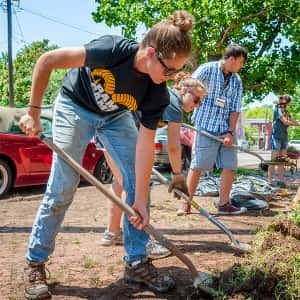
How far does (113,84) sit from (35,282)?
1.22m

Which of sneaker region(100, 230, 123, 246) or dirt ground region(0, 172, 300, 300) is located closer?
dirt ground region(0, 172, 300, 300)

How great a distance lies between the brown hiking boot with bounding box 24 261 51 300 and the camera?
2.30 m

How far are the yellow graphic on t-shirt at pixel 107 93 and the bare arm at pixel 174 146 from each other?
2.86 feet

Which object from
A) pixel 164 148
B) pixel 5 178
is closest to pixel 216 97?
pixel 5 178

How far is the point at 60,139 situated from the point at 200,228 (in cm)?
208

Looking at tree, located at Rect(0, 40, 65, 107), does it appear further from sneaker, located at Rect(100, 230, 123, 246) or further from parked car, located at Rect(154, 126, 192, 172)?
sneaker, located at Rect(100, 230, 123, 246)

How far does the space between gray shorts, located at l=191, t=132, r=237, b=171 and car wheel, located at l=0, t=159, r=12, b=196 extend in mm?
3054

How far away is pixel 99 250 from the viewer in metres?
3.25

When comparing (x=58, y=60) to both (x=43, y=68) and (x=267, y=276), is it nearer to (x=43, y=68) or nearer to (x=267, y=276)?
(x=43, y=68)

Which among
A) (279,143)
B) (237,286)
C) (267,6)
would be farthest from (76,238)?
(267,6)

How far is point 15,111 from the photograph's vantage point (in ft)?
19.9

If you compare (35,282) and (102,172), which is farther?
(102,172)

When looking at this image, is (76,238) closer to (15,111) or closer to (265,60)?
(15,111)

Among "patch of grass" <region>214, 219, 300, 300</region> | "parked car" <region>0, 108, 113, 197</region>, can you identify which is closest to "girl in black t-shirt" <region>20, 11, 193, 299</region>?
"patch of grass" <region>214, 219, 300, 300</region>
